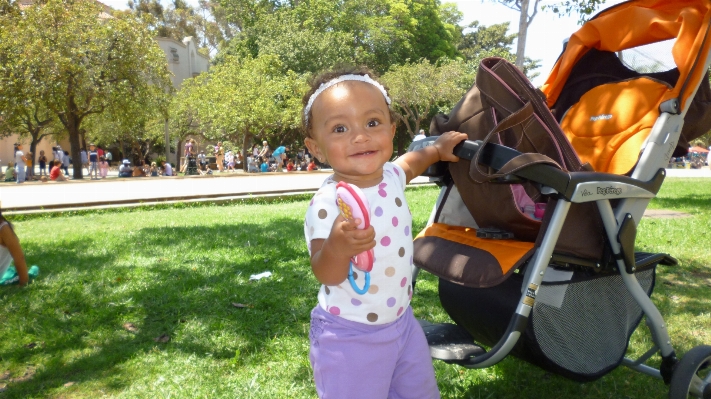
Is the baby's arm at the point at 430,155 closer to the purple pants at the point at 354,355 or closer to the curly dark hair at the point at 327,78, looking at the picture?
the curly dark hair at the point at 327,78

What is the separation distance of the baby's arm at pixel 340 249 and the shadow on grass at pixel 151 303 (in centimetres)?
164

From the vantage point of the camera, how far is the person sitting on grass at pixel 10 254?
446cm

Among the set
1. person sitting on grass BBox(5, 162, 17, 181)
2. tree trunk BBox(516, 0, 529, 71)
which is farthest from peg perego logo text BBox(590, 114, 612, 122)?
person sitting on grass BBox(5, 162, 17, 181)

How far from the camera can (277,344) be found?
129 inches

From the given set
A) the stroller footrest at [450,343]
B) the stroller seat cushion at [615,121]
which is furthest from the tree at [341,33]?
the stroller footrest at [450,343]

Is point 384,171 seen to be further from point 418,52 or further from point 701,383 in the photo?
point 418,52

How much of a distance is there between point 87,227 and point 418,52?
1305 inches

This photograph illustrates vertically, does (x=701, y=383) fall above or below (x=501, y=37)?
below

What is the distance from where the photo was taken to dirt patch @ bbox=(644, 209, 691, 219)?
299 inches

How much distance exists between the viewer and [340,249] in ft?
5.30

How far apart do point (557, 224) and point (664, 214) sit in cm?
686

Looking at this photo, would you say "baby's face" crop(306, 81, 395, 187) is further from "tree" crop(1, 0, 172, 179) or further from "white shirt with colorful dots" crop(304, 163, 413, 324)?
"tree" crop(1, 0, 172, 179)

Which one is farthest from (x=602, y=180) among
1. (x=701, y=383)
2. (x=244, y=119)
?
(x=244, y=119)

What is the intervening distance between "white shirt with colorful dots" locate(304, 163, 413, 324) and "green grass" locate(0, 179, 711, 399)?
1032 millimetres
